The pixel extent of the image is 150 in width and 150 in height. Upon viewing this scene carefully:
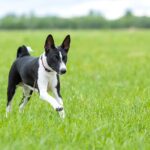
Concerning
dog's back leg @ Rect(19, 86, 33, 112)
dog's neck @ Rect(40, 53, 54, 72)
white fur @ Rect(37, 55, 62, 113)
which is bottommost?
dog's back leg @ Rect(19, 86, 33, 112)

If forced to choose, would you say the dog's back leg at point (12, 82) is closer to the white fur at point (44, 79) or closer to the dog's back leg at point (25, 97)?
the dog's back leg at point (25, 97)

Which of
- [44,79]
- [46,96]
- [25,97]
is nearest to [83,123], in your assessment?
[46,96]

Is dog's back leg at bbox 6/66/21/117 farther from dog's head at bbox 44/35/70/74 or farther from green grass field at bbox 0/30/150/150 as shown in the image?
dog's head at bbox 44/35/70/74

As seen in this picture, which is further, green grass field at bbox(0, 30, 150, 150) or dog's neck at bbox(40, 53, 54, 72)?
dog's neck at bbox(40, 53, 54, 72)

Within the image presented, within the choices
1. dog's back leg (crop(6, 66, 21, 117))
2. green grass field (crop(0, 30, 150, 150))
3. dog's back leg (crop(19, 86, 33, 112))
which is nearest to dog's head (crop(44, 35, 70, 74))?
green grass field (crop(0, 30, 150, 150))

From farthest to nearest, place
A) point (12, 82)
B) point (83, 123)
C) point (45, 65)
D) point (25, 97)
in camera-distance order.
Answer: point (25, 97) < point (12, 82) < point (45, 65) < point (83, 123)

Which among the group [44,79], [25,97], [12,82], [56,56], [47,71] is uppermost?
[56,56]

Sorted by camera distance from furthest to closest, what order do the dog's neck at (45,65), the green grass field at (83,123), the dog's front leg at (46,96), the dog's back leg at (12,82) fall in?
the dog's back leg at (12,82) → the dog's neck at (45,65) → the dog's front leg at (46,96) → the green grass field at (83,123)

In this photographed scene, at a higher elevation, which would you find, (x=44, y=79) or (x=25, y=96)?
(x=44, y=79)

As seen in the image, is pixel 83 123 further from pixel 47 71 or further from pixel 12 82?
pixel 12 82

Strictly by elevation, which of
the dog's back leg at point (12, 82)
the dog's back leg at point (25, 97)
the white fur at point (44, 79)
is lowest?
the dog's back leg at point (25, 97)

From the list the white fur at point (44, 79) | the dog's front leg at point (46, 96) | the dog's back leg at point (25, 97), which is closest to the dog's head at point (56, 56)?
the white fur at point (44, 79)

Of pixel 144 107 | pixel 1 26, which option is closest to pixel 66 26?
pixel 1 26

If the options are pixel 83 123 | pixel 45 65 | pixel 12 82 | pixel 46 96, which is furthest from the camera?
pixel 12 82
